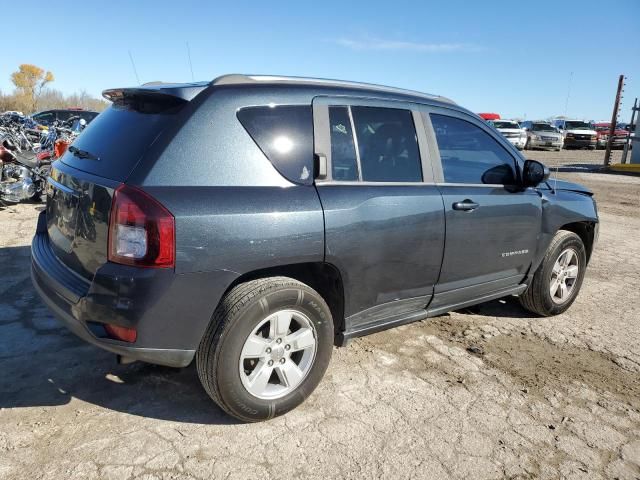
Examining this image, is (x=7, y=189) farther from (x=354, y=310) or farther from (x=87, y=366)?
(x=354, y=310)

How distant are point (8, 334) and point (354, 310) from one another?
2577mm

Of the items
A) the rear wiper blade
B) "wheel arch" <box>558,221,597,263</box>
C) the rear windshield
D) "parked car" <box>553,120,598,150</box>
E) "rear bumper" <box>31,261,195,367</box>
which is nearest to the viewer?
"rear bumper" <box>31,261,195,367</box>

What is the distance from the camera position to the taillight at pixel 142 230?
7.81 feet

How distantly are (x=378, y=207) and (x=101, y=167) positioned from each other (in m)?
1.56

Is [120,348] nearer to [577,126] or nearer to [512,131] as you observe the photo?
[512,131]

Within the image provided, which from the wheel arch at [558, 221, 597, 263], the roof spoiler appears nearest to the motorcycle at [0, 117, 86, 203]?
the roof spoiler

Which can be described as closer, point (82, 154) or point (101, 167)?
point (101, 167)

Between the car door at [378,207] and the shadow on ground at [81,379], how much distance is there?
1092 mm

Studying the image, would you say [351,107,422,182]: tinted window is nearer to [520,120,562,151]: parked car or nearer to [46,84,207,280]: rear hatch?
[46,84,207,280]: rear hatch

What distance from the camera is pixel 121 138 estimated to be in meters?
2.78

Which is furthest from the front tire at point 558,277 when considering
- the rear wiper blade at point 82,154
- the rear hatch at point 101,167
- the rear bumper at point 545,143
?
the rear bumper at point 545,143

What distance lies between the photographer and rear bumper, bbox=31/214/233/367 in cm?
240

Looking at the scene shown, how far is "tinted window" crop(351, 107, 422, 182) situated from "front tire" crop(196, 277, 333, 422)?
92 centimetres

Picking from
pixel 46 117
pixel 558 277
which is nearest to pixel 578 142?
pixel 46 117
